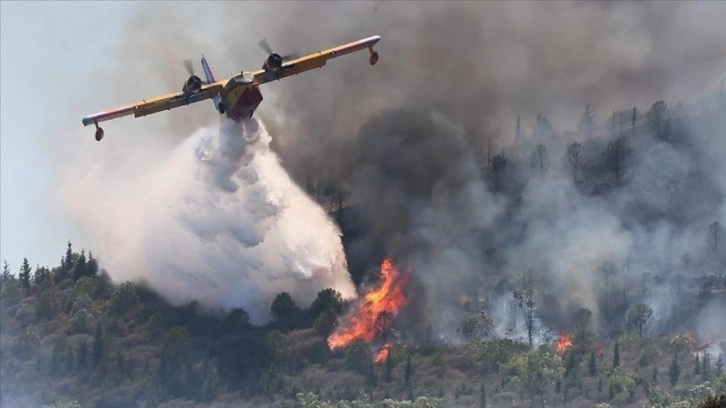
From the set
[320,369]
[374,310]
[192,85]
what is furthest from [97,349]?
[192,85]

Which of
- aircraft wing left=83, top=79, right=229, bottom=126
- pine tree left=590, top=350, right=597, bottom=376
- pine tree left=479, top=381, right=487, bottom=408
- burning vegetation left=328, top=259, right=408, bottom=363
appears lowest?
pine tree left=479, top=381, right=487, bottom=408

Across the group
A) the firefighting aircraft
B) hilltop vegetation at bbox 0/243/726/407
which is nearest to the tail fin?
the firefighting aircraft

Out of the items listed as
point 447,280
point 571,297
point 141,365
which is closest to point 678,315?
point 571,297

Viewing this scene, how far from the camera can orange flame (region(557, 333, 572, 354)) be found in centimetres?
18120

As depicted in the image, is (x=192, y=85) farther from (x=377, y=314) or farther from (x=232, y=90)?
(x=377, y=314)

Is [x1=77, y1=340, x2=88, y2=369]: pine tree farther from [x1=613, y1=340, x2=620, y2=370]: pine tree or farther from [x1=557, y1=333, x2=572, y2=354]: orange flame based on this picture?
[x1=613, y1=340, x2=620, y2=370]: pine tree

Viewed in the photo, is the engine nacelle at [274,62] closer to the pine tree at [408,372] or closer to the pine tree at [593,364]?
the pine tree at [408,372]

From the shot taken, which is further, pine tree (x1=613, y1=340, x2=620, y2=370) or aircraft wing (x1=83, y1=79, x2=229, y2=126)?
pine tree (x1=613, y1=340, x2=620, y2=370)

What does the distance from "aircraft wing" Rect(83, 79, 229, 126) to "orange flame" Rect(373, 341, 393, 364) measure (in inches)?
1296

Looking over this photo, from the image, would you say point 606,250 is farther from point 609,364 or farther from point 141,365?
point 141,365

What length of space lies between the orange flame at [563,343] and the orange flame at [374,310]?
1619 cm

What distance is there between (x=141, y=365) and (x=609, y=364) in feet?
155

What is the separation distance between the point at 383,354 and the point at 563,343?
1724 cm

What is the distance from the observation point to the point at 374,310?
18938cm
